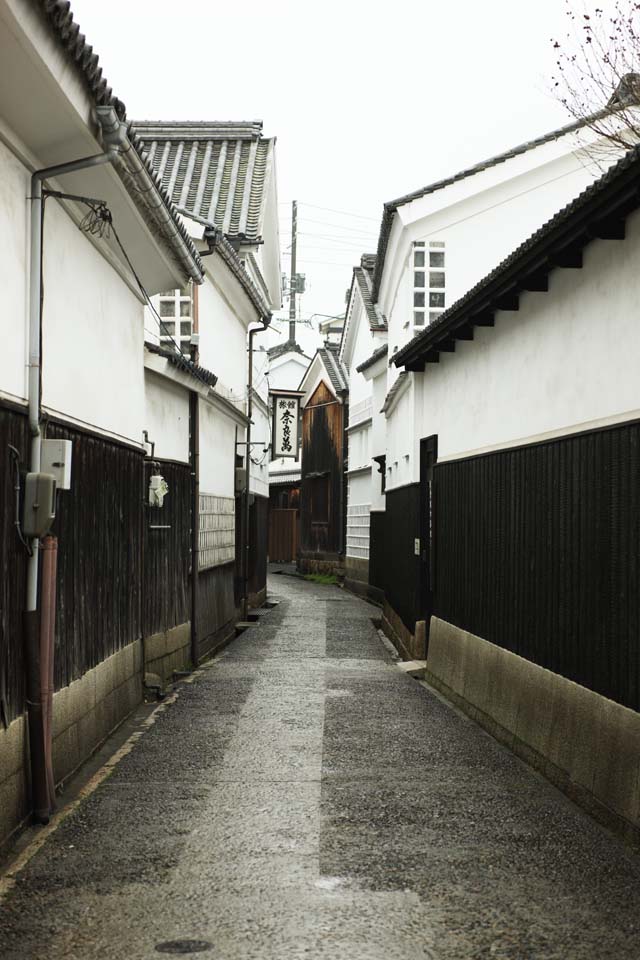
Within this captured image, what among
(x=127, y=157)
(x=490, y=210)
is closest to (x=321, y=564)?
(x=490, y=210)

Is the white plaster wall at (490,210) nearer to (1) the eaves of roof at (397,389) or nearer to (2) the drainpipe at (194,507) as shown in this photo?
(1) the eaves of roof at (397,389)

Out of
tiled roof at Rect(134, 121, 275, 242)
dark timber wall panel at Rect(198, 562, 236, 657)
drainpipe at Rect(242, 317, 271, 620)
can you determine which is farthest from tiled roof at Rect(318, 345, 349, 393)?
dark timber wall panel at Rect(198, 562, 236, 657)

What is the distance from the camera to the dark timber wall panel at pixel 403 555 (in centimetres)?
1812

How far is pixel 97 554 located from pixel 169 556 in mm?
5200

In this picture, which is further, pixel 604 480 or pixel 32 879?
pixel 604 480

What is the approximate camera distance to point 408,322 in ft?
70.7

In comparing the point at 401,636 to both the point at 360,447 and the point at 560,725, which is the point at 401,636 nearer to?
the point at 560,725

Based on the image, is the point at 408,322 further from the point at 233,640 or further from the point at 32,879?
the point at 32,879

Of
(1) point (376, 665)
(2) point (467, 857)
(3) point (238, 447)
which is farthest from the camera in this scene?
(3) point (238, 447)

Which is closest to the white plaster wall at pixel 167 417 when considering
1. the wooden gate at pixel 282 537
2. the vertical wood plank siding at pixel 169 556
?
the vertical wood plank siding at pixel 169 556

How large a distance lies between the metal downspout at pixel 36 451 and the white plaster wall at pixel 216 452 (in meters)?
10.8

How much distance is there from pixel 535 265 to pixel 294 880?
5.50 meters

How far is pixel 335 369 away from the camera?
144 ft

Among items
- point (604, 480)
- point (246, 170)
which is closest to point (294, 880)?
point (604, 480)
